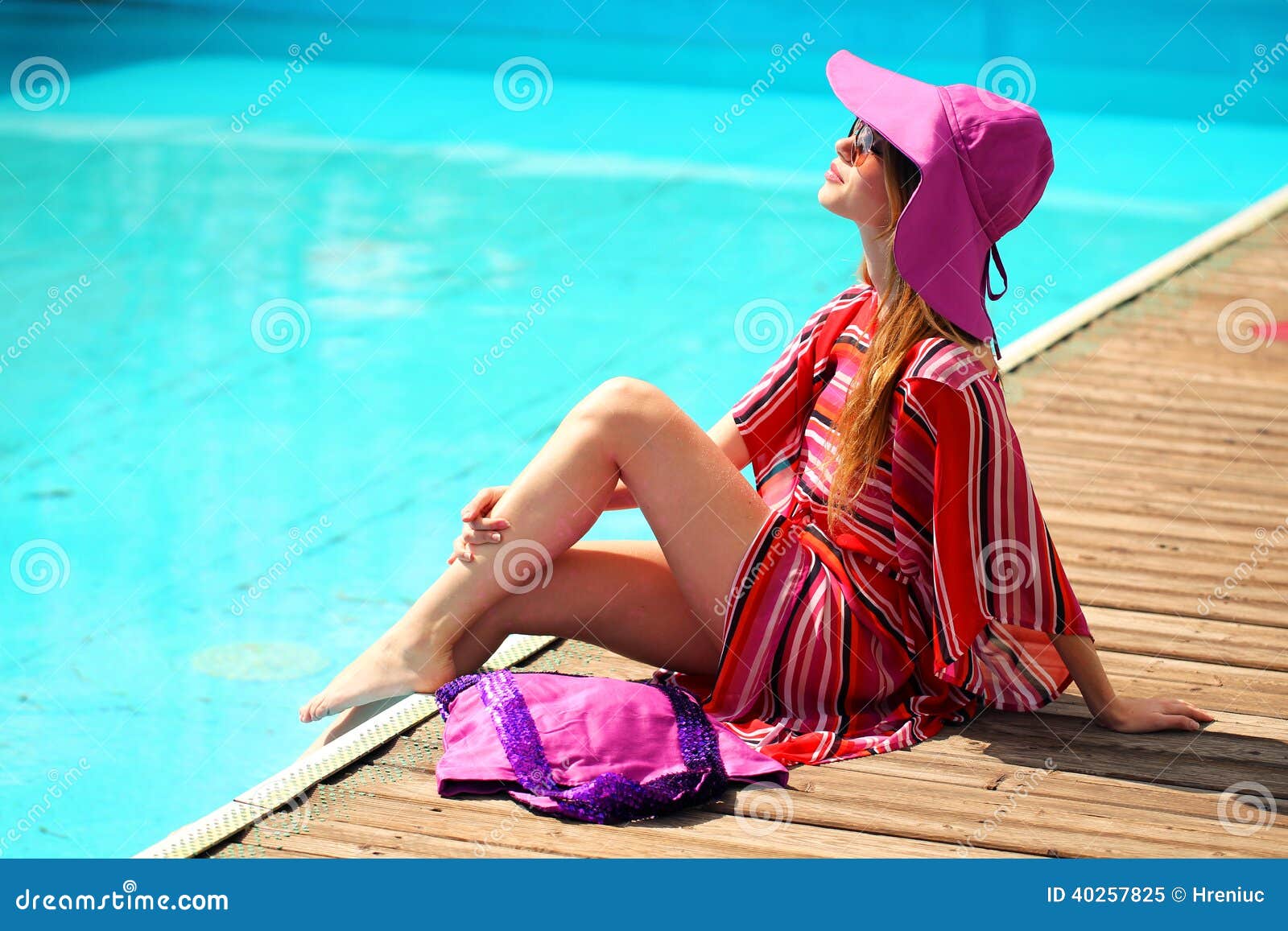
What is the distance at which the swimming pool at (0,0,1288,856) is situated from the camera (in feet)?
15.4

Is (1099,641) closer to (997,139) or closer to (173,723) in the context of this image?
(997,139)

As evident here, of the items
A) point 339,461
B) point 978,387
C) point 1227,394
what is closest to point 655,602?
point 978,387

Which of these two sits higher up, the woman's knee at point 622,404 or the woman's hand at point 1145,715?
the woman's knee at point 622,404

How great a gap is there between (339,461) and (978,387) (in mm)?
4389

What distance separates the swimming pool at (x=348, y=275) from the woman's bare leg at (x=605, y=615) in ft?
5.46

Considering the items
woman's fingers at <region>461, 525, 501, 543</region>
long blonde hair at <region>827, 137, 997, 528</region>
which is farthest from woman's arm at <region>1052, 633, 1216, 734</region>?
woman's fingers at <region>461, 525, 501, 543</region>

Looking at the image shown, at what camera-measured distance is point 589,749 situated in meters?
2.26

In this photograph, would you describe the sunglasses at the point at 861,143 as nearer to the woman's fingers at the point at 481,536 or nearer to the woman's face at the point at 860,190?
the woman's face at the point at 860,190

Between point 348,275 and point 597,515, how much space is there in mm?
6075

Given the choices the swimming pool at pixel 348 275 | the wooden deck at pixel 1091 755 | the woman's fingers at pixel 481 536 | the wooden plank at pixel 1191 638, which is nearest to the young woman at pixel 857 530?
the woman's fingers at pixel 481 536

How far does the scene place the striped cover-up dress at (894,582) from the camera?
2.28 metres

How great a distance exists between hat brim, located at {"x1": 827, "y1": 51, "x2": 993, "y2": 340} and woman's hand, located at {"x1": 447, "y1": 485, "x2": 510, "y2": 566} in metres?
0.82

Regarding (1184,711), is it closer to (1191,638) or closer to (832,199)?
(1191,638)
